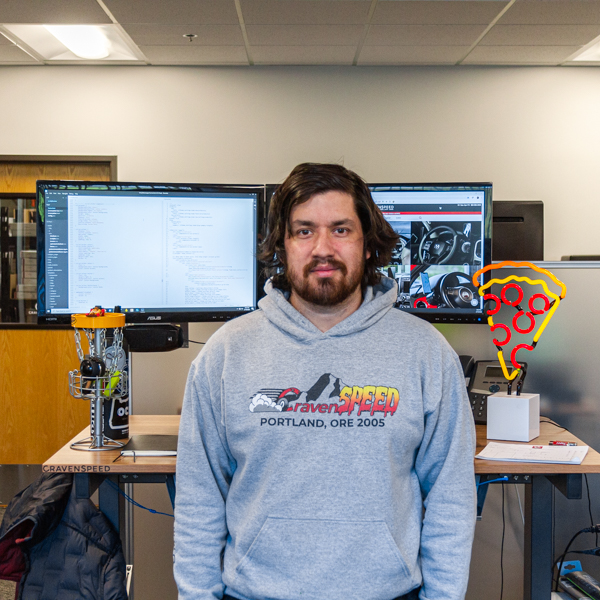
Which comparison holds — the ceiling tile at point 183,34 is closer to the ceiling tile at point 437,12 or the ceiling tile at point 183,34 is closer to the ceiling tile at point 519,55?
the ceiling tile at point 437,12

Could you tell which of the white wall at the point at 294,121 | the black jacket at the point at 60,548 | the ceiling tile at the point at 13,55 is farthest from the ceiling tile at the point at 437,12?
the black jacket at the point at 60,548

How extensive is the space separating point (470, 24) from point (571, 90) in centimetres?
115

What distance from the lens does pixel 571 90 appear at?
4047 millimetres

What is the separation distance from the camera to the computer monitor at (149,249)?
1635 millimetres

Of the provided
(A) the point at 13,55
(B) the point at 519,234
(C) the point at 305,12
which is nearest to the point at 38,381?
(A) the point at 13,55

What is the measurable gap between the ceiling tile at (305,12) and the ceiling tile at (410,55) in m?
0.48

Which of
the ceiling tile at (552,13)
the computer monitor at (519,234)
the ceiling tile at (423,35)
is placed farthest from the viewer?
the ceiling tile at (423,35)

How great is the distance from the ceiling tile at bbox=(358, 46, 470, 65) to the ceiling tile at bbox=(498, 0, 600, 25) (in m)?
0.46

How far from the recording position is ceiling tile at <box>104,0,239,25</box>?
3039 mm

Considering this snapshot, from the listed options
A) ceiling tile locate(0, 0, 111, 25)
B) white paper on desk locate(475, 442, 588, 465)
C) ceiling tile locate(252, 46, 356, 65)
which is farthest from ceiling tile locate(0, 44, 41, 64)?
white paper on desk locate(475, 442, 588, 465)

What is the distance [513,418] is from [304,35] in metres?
2.63

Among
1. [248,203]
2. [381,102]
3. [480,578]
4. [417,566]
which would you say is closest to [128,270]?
[248,203]

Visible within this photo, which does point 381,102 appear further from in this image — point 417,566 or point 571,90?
point 417,566

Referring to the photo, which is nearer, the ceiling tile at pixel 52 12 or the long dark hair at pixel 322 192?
the long dark hair at pixel 322 192
